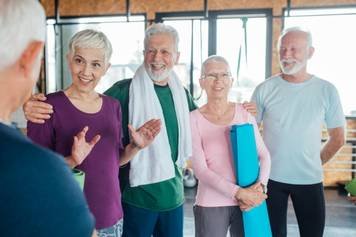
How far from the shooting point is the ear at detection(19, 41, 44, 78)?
0.63m

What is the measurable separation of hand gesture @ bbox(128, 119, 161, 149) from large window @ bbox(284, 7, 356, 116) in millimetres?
3739

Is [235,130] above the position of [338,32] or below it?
below

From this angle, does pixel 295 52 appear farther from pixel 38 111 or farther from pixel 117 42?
pixel 117 42

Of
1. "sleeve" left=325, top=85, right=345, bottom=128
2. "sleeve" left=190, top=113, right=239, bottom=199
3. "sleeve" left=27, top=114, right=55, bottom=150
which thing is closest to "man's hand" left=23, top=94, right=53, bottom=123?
"sleeve" left=27, top=114, right=55, bottom=150

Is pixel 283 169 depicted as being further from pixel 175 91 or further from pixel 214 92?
pixel 175 91

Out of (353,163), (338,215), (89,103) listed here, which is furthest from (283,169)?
(353,163)

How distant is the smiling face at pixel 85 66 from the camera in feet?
4.33

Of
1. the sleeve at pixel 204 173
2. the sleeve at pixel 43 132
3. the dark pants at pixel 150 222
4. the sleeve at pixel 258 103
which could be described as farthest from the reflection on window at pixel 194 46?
the sleeve at pixel 43 132

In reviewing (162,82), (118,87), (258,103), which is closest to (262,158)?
(258,103)

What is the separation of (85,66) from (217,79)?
62 centimetres

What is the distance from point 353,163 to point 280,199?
3.29 meters

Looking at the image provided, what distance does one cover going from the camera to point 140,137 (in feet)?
4.73

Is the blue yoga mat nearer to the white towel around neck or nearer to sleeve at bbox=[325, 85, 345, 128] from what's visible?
the white towel around neck

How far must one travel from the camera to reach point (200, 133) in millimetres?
1660
